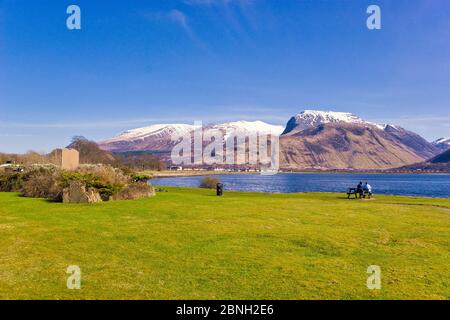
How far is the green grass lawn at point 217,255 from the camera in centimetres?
940

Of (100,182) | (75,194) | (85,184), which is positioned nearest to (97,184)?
(100,182)

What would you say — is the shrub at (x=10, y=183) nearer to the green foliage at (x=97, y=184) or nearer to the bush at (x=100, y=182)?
the bush at (x=100, y=182)

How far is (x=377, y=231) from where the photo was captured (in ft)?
56.9

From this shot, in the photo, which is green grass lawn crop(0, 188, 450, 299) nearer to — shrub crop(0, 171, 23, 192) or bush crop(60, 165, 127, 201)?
bush crop(60, 165, 127, 201)

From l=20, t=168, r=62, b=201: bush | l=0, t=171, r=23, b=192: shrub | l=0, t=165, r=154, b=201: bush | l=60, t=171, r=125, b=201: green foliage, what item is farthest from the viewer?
l=0, t=171, r=23, b=192: shrub

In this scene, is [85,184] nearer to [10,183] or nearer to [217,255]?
[10,183]

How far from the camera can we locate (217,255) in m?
12.4

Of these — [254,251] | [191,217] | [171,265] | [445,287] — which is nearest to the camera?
[445,287]

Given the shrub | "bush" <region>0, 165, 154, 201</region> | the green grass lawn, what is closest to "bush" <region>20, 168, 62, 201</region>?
"bush" <region>0, 165, 154, 201</region>

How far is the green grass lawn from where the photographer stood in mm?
9398
